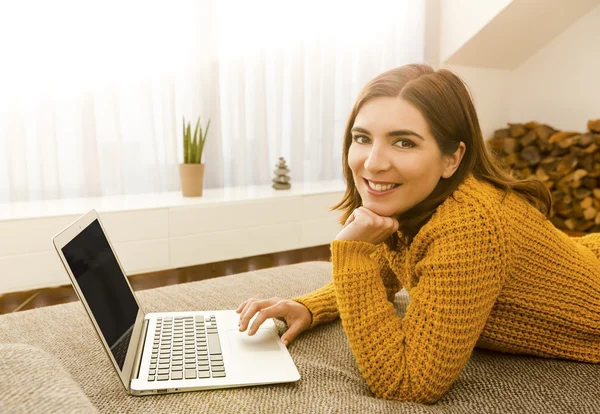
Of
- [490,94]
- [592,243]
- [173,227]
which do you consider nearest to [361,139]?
[592,243]

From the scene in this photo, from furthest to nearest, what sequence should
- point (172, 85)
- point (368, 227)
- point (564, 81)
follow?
point (564, 81)
point (172, 85)
point (368, 227)

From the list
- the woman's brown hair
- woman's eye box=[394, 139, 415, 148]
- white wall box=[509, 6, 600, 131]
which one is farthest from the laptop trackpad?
white wall box=[509, 6, 600, 131]

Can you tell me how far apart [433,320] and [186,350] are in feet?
1.51

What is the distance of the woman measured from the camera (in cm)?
93

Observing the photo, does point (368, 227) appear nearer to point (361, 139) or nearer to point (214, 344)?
point (361, 139)

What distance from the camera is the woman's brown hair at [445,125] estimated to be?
1.00 metres

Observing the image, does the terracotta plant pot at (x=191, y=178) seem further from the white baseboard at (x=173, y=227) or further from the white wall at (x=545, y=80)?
the white wall at (x=545, y=80)

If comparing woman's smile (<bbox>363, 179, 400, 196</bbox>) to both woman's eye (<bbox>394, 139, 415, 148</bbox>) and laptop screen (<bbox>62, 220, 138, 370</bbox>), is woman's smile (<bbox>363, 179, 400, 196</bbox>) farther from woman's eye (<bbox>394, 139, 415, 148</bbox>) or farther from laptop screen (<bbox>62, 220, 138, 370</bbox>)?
laptop screen (<bbox>62, 220, 138, 370</bbox>)

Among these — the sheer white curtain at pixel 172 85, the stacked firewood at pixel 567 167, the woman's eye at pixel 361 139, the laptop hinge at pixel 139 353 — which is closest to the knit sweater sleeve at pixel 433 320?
the woman's eye at pixel 361 139

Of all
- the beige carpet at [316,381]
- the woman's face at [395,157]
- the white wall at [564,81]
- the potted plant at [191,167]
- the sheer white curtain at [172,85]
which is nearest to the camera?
the beige carpet at [316,381]

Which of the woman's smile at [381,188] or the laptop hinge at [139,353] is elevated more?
the woman's smile at [381,188]

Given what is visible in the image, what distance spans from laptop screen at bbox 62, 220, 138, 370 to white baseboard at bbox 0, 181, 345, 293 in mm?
1533

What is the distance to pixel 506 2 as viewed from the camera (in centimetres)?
368

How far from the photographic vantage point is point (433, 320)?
3.05ft
